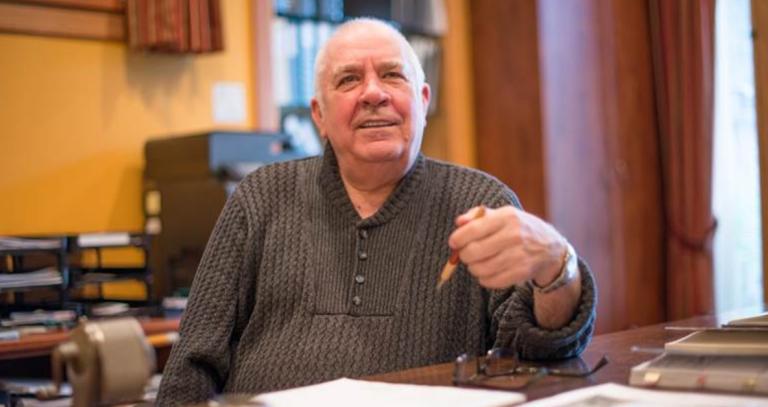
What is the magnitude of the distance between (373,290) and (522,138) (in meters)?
2.34

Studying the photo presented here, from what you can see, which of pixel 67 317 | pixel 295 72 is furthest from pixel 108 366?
pixel 295 72

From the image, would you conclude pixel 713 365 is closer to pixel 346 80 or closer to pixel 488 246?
pixel 488 246

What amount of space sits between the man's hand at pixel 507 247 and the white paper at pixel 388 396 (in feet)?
0.57

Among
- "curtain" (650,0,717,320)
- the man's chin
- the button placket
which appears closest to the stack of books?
the button placket

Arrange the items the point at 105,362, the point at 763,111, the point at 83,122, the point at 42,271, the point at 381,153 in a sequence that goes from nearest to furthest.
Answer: the point at 105,362 → the point at 381,153 → the point at 42,271 → the point at 83,122 → the point at 763,111

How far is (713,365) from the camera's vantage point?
3.81 ft

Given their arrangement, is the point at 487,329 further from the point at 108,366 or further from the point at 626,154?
the point at 626,154

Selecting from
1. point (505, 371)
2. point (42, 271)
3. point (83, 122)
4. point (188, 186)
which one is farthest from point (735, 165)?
point (505, 371)

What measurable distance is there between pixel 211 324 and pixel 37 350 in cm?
81

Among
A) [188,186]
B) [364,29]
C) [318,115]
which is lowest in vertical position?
[188,186]

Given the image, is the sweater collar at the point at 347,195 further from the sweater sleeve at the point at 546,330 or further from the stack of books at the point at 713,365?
the stack of books at the point at 713,365

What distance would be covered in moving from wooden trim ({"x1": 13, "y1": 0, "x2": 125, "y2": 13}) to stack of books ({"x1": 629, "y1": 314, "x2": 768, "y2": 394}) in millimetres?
2193

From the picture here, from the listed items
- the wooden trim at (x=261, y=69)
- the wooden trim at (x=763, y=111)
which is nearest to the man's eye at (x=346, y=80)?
the wooden trim at (x=261, y=69)

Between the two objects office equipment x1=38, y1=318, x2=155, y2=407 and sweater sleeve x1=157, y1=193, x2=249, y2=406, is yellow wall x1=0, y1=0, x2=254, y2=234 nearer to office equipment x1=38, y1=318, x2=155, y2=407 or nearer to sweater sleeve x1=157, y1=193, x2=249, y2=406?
sweater sleeve x1=157, y1=193, x2=249, y2=406
